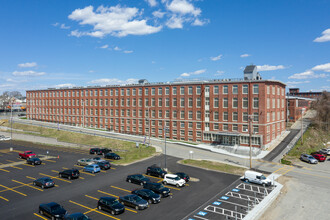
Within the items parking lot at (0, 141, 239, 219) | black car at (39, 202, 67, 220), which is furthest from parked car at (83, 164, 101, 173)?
black car at (39, 202, 67, 220)

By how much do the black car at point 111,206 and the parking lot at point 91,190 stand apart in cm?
44

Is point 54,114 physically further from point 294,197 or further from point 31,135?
point 294,197

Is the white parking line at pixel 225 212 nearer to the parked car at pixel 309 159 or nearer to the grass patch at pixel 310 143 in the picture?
the grass patch at pixel 310 143

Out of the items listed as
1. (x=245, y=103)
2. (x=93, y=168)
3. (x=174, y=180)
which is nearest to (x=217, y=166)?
(x=174, y=180)

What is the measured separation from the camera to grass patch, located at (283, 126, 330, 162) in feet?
197

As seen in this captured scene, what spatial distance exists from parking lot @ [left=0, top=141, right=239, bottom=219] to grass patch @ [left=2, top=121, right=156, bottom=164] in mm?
5750

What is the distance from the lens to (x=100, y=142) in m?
74.3

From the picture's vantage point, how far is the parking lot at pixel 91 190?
27.8m

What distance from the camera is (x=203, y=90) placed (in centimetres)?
7350

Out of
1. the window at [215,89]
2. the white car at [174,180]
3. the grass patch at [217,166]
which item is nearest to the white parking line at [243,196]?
the white car at [174,180]

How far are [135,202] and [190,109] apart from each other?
50.1 m

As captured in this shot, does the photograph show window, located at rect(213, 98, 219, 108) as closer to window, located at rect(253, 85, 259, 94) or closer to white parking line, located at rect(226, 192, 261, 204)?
window, located at rect(253, 85, 259, 94)

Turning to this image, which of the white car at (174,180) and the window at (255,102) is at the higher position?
the window at (255,102)

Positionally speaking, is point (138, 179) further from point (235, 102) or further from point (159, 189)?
point (235, 102)
